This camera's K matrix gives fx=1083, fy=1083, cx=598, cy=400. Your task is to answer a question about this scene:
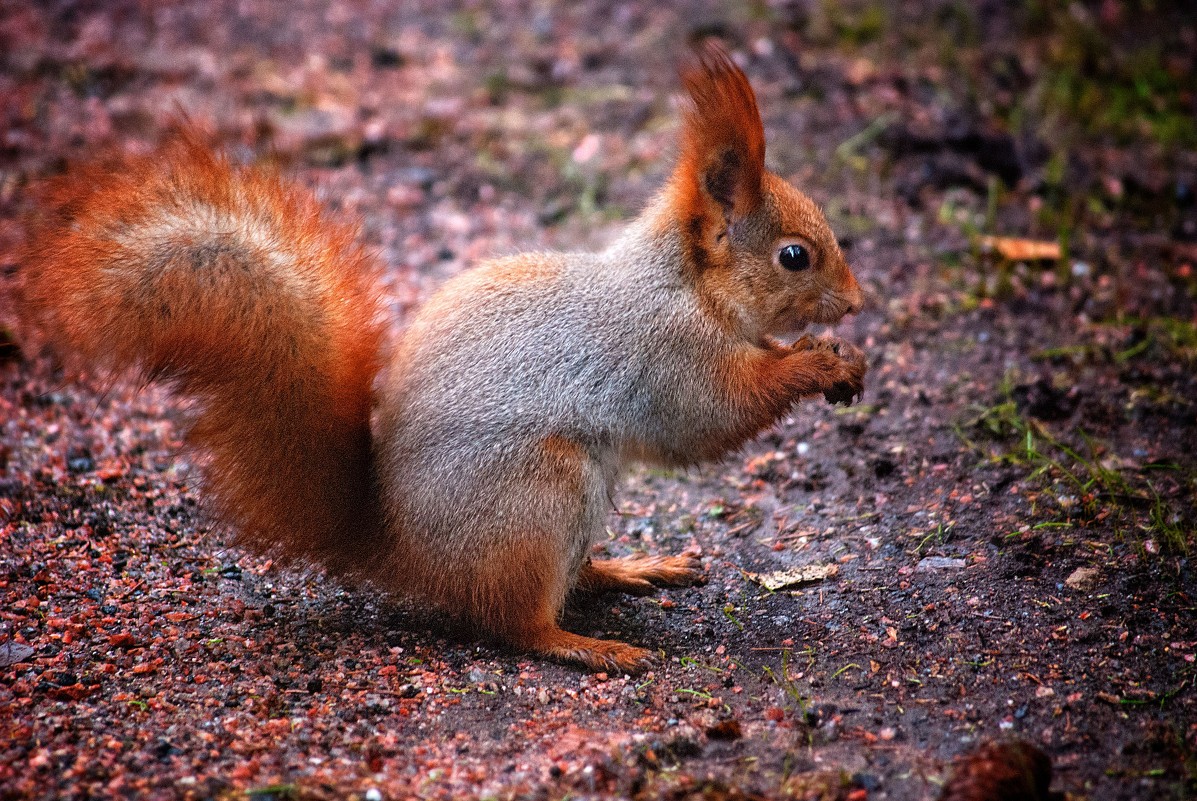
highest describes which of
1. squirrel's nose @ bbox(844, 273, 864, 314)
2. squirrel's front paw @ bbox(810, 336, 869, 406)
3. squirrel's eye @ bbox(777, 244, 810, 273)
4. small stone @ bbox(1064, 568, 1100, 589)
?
squirrel's eye @ bbox(777, 244, 810, 273)

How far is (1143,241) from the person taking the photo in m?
4.71

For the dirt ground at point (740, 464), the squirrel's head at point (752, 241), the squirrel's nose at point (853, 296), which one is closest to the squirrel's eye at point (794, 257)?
the squirrel's head at point (752, 241)

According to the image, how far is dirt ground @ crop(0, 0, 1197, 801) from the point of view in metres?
2.38

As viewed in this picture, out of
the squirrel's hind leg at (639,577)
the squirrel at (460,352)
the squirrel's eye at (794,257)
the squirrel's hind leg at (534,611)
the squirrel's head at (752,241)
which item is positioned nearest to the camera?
the squirrel at (460,352)

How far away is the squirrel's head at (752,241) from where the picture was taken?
9.61 feet

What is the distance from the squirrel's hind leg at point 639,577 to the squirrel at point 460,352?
1 centimetres

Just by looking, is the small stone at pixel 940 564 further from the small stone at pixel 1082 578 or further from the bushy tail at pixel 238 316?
the bushy tail at pixel 238 316

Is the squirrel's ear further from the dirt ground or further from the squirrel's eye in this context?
the dirt ground

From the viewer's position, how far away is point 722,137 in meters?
2.87

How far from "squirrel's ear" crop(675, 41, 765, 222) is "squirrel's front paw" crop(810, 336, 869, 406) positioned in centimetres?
45

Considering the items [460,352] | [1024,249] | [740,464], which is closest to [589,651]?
[460,352]

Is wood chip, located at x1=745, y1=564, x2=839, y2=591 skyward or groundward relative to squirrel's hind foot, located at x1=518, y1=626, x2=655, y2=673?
skyward

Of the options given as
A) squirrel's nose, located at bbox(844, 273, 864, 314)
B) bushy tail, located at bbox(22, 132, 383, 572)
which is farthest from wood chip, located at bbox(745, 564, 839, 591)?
→ bushy tail, located at bbox(22, 132, 383, 572)

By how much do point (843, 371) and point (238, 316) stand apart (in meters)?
1.57
